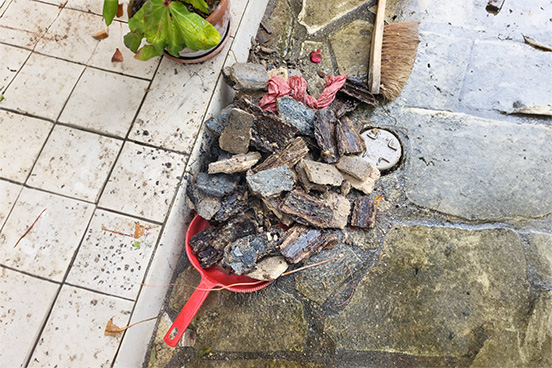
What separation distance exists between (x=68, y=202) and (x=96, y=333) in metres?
0.61

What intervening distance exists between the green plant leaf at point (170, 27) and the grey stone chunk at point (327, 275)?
1.12 metres

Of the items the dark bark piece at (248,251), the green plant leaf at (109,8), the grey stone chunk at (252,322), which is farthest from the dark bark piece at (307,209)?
the green plant leaf at (109,8)

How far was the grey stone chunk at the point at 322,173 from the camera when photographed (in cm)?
172

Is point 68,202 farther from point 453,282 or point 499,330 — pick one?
point 499,330

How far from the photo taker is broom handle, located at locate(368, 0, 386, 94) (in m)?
2.02

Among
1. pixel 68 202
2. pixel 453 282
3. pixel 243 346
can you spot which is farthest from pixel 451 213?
pixel 68 202

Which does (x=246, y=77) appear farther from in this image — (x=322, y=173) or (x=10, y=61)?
(x=10, y=61)

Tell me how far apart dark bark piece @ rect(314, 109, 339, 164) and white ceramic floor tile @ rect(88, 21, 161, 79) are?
2.95ft

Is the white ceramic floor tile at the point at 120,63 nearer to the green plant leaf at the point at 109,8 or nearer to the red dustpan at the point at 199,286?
the green plant leaf at the point at 109,8

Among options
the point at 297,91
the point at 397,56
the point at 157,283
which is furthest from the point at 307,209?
the point at 397,56

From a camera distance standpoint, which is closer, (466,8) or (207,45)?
(207,45)

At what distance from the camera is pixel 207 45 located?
155 cm

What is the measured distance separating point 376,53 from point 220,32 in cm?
88

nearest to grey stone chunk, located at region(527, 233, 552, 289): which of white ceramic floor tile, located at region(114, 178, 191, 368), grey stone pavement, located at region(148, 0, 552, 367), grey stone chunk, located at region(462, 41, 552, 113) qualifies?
grey stone pavement, located at region(148, 0, 552, 367)
